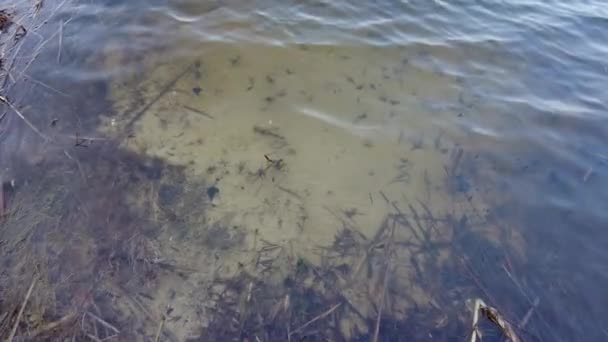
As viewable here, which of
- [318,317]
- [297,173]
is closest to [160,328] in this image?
[318,317]

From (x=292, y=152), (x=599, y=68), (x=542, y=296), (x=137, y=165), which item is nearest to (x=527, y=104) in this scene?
(x=599, y=68)

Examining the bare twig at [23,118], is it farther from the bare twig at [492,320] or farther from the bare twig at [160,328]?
the bare twig at [492,320]

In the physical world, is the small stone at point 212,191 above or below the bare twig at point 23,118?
below

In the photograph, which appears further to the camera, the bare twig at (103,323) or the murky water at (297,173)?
the murky water at (297,173)

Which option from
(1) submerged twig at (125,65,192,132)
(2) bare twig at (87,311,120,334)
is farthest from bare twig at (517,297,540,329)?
(1) submerged twig at (125,65,192,132)

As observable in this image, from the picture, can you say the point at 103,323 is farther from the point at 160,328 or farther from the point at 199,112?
the point at 199,112

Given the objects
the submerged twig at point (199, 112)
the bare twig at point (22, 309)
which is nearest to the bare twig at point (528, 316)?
the submerged twig at point (199, 112)

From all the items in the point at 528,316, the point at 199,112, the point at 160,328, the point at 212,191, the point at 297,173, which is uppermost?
the point at 199,112

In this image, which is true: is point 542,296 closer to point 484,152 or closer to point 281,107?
point 484,152

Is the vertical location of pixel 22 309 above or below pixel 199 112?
below
